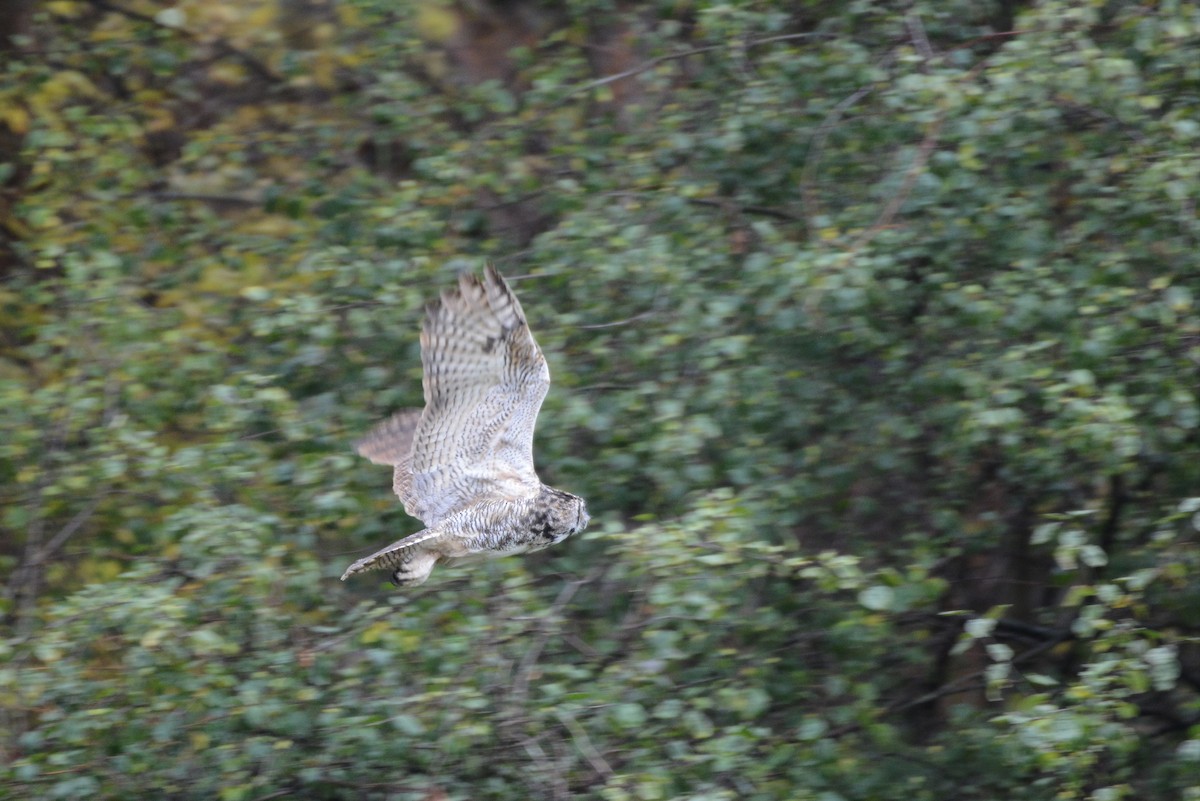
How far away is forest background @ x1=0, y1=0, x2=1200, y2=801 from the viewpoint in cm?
382

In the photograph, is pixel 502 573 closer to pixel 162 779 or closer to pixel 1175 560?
pixel 162 779

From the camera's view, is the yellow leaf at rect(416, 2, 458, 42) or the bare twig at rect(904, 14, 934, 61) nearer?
the bare twig at rect(904, 14, 934, 61)

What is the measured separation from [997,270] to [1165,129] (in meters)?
0.61

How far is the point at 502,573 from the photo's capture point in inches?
160

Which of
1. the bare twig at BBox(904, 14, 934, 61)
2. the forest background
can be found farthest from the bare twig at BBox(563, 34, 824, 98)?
the bare twig at BBox(904, 14, 934, 61)

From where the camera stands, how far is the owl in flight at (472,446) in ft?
13.2

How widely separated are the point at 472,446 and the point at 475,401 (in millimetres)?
173

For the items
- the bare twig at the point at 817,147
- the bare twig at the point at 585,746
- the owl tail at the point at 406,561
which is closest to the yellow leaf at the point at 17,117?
the owl tail at the point at 406,561

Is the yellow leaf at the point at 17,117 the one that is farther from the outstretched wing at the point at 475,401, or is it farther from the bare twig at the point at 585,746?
the bare twig at the point at 585,746

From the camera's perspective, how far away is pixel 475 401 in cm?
419

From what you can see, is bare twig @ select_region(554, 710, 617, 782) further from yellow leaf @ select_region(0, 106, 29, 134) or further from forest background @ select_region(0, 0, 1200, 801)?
yellow leaf @ select_region(0, 106, 29, 134)

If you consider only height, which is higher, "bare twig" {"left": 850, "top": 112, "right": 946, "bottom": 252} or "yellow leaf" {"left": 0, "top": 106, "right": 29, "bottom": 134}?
"yellow leaf" {"left": 0, "top": 106, "right": 29, "bottom": 134}


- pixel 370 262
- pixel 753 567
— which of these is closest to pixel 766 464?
pixel 753 567

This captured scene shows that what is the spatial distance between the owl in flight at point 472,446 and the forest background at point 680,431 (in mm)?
131
